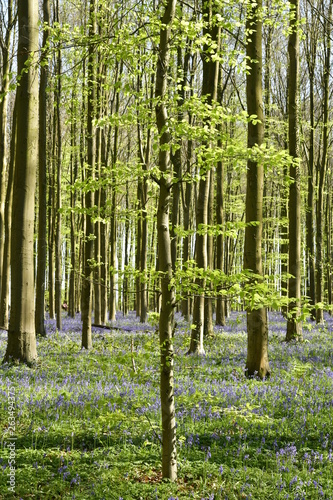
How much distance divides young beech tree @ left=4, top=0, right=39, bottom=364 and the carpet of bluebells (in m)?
0.70

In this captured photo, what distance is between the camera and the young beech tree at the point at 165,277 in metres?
4.29

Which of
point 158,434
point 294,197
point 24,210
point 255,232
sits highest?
point 294,197

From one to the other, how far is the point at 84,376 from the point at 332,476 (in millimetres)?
5234

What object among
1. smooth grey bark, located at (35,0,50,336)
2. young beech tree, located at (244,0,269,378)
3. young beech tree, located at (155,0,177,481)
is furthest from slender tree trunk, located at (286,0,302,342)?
young beech tree, located at (155,0,177,481)

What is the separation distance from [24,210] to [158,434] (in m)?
5.85

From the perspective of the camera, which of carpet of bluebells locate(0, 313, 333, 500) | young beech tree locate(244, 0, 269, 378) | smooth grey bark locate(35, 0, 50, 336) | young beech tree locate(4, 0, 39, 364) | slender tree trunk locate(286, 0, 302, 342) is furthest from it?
→ smooth grey bark locate(35, 0, 50, 336)

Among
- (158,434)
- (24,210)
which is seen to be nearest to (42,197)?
(24,210)

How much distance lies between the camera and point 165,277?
4.32 meters

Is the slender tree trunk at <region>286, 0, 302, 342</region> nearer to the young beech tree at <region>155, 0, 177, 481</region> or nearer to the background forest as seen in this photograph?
the background forest

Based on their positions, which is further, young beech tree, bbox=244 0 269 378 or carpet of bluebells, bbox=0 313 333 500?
young beech tree, bbox=244 0 269 378

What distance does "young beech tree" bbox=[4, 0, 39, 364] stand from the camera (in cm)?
947

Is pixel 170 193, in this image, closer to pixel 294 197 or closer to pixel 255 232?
pixel 255 232

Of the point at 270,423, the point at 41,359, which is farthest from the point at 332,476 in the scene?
the point at 41,359

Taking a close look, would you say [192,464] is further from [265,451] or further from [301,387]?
[301,387]
